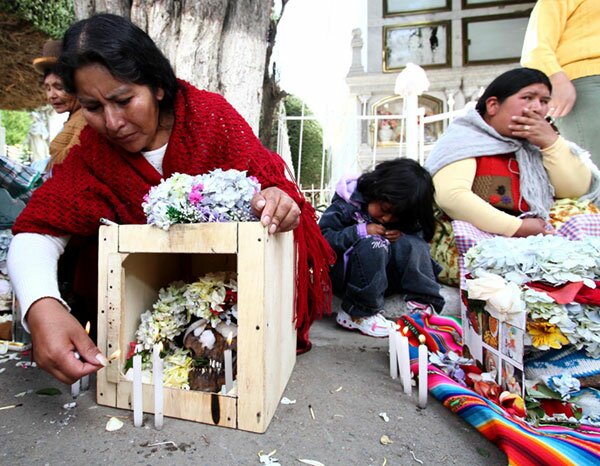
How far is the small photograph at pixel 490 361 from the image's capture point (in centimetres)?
105

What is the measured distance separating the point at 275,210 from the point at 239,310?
0.25m

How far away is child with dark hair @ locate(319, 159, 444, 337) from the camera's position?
173cm

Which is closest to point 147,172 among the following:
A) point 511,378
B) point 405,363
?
point 405,363

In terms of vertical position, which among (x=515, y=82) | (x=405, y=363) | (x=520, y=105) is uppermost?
(x=515, y=82)

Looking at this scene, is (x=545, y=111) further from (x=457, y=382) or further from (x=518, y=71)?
(x=457, y=382)

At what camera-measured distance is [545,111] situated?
182 centimetres

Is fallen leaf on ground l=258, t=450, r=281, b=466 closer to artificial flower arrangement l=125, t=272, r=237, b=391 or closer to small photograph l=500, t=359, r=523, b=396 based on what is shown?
artificial flower arrangement l=125, t=272, r=237, b=391

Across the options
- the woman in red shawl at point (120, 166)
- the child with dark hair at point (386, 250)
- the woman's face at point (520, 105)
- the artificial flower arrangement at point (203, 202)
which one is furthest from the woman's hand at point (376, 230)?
the artificial flower arrangement at point (203, 202)

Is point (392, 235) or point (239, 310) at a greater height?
point (392, 235)

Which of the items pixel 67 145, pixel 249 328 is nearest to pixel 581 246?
pixel 249 328

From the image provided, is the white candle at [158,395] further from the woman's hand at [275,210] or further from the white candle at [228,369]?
the woman's hand at [275,210]

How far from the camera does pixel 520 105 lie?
1794 millimetres

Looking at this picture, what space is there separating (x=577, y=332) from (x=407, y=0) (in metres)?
7.92

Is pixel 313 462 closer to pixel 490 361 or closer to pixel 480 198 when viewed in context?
pixel 490 361
